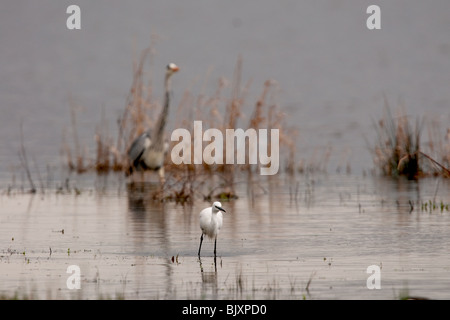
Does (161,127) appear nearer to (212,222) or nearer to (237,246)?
(237,246)

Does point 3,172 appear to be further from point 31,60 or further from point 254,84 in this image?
point 31,60

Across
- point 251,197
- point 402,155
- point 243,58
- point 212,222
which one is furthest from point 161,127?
point 243,58

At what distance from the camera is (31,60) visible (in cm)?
5609

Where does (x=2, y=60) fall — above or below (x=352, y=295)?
above

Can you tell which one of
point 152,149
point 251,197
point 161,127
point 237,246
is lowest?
point 237,246

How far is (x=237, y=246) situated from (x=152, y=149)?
7885 mm

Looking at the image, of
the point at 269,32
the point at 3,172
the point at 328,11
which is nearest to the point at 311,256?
the point at 3,172

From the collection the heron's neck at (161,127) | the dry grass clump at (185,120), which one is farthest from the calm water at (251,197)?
the heron's neck at (161,127)

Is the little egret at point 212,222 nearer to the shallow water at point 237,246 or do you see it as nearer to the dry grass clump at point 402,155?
the shallow water at point 237,246

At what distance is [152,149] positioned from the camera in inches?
750

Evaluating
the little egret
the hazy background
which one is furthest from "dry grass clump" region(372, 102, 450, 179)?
the little egret

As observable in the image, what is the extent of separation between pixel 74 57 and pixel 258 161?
38914 mm

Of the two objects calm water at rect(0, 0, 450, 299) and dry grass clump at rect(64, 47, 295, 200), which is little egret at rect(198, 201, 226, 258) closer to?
calm water at rect(0, 0, 450, 299)

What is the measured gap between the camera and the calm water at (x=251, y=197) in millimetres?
9312
